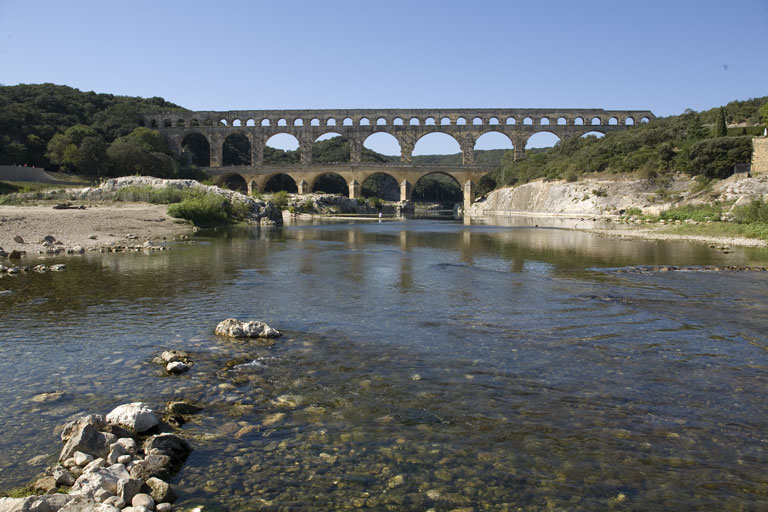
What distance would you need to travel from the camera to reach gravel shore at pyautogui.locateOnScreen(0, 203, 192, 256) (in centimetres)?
1895

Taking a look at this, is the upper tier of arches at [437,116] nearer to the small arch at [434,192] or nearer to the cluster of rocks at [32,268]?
the small arch at [434,192]

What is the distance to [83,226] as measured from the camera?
2244 centimetres

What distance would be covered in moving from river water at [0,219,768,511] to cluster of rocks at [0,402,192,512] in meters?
0.18

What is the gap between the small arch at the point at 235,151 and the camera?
9564 centimetres

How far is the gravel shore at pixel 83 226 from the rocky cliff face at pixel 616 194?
101 feet

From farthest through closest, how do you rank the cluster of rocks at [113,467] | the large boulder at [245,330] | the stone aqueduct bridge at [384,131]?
the stone aqueduct bridge at [384,131] < the large boulder at [245,330] < the cluster of rocks at [113,467]

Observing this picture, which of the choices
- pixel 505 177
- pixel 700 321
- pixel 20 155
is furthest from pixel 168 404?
pixel 505 177

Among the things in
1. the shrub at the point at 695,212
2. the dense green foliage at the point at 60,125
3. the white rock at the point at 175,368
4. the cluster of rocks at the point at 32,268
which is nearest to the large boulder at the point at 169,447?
the white rock at the point at 175,368

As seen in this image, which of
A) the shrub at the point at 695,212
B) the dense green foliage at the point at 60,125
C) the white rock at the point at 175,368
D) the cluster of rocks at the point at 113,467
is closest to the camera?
the cluster of rocks at the point at 113,467

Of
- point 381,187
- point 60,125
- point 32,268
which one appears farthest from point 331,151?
point 32,268

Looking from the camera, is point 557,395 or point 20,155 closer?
point 557,395

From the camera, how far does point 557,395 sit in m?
5.39

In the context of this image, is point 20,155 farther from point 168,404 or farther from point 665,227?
point 168,404

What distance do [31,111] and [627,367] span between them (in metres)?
76.8
